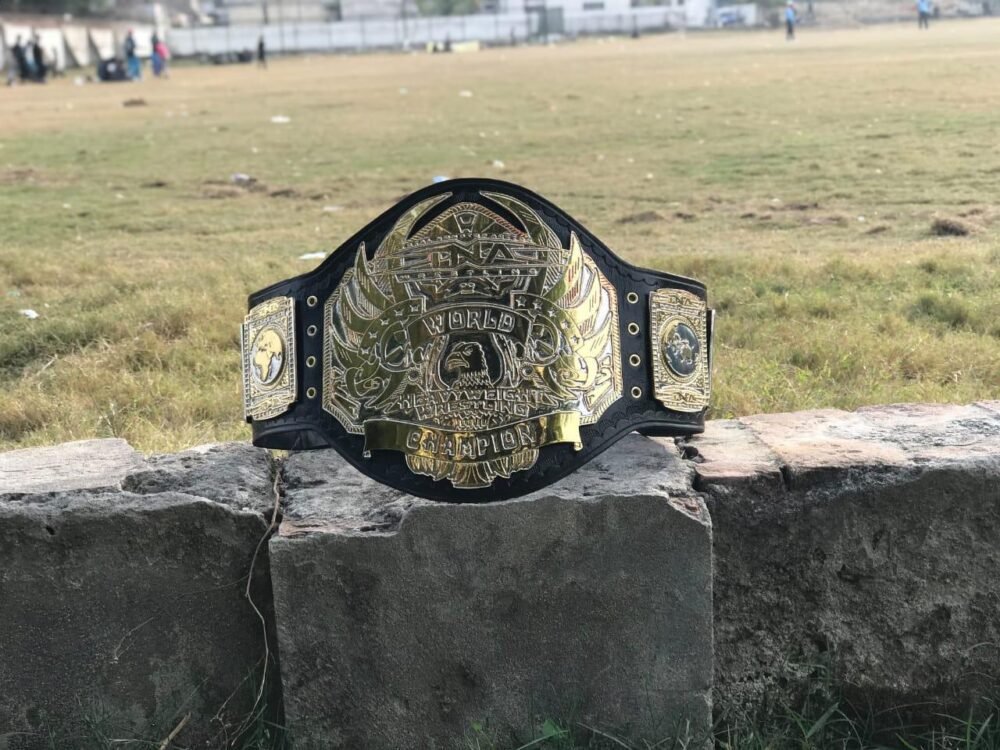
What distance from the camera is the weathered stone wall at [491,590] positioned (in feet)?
6.19

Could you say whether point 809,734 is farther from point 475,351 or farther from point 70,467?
point 70,467

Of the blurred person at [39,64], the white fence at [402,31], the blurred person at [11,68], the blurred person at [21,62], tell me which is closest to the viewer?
the blurred person at [11,68]

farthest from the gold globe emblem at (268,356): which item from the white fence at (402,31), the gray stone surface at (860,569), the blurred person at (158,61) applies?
the white fence at (402,31)

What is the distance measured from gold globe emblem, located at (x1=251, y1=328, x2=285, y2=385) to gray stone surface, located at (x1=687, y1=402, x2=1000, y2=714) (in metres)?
0.82

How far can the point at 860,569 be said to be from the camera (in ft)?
6.55

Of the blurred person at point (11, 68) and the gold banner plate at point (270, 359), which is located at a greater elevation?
the blurred person at point (11, 68)

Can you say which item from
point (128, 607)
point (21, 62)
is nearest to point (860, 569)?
point (128, 607)

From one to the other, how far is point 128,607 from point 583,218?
554cm

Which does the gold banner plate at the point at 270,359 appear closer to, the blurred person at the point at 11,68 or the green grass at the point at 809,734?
the green grass at the point at 809,734

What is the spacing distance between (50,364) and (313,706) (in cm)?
249

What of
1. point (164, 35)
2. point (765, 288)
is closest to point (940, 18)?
point (164, 35)

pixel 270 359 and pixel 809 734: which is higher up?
pixel 270 359

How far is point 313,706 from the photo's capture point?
192 cm

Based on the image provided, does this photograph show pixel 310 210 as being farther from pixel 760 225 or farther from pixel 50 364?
pixel 50 364
